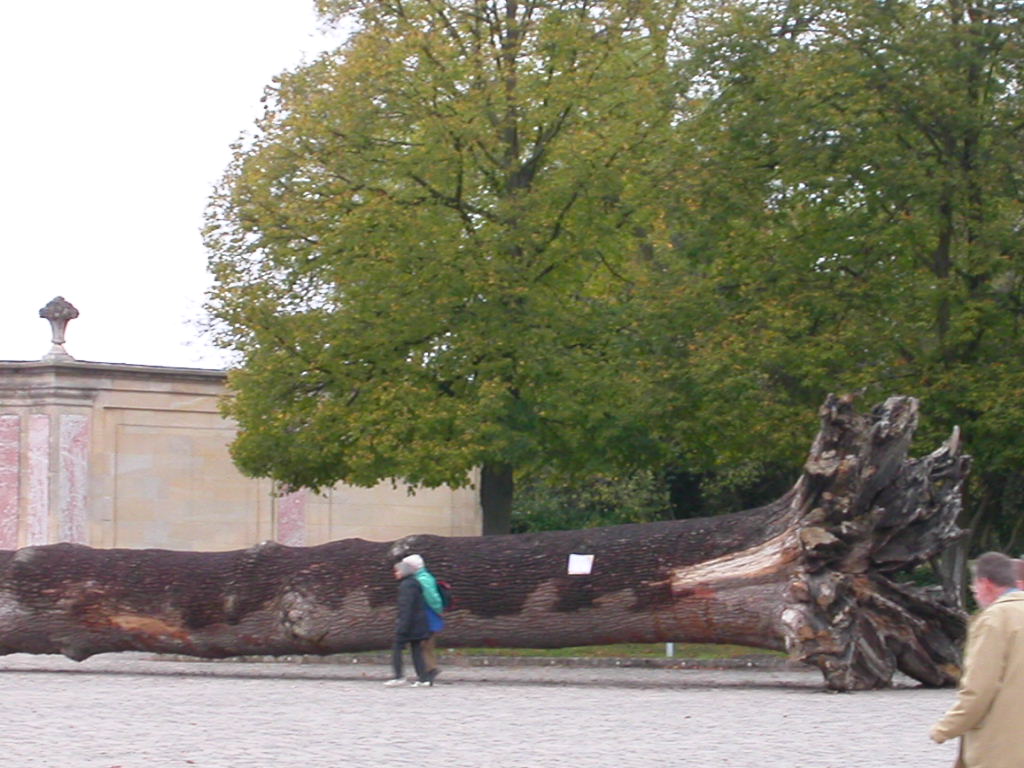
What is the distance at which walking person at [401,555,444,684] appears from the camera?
62.0ft

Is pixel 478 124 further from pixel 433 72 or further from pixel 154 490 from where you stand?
pixel 154 490

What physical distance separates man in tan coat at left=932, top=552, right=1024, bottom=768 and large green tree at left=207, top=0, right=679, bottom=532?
57.1 ft

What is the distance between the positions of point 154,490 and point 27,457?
266 cm

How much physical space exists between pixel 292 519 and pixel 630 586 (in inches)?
663

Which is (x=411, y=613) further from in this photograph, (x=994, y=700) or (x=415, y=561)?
(x=994, y=700)

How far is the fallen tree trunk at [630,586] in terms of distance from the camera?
59.6 feet

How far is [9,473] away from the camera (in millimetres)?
32469

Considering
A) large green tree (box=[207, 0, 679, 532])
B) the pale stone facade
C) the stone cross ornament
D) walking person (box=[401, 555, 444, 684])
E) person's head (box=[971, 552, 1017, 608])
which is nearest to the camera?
person's head (box=[971, 552, 1017, 608])

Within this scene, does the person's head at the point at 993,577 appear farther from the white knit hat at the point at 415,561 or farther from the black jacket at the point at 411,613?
the white knit hat at the point at 415,561

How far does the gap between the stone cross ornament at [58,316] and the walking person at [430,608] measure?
1647cm

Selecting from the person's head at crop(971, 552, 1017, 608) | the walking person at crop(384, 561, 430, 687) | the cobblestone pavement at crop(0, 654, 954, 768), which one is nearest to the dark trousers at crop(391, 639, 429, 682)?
the walking person at crop(384, 561, 430, 687)

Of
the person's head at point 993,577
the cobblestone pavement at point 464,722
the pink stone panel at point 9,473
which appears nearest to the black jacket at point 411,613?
the cobblestone pavement at point 464,722

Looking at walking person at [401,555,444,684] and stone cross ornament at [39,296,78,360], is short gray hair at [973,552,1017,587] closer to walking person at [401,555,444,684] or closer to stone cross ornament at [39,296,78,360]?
walking person at [401,555,444,684]

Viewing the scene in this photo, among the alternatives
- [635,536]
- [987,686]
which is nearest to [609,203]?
[635,536]
